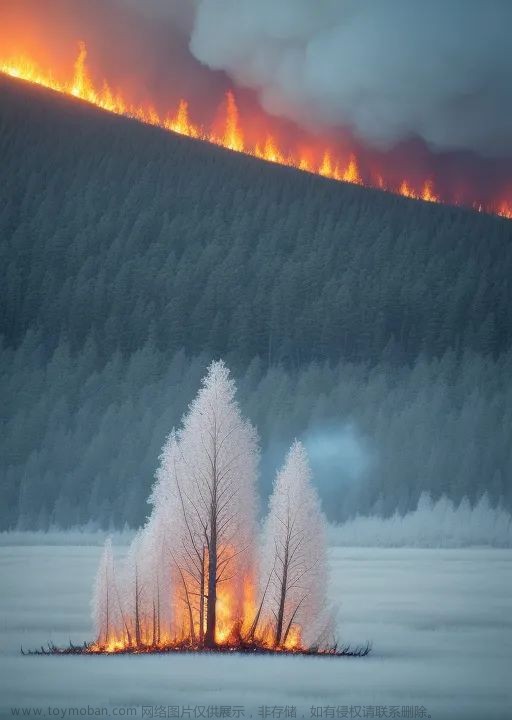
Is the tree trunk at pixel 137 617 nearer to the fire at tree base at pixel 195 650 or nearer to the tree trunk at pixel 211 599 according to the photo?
the fire at tree base at pixel 195 650

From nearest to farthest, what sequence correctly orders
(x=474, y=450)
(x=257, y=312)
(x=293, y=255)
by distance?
(x=474, y=450)
(x=257, y=312)
(x=293, y=255)

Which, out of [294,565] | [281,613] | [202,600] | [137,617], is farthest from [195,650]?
[294,565]

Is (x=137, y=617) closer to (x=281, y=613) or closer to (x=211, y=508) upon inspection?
(x=211, y=508)

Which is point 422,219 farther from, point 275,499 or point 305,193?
point 275,499

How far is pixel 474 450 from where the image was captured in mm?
121750

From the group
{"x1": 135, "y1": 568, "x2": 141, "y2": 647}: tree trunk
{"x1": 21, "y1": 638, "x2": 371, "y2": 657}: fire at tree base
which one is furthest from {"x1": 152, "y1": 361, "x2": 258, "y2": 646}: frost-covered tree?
{"x1": 135, "y1": 568, "x2": 141, "y2": 647}: tree trunk

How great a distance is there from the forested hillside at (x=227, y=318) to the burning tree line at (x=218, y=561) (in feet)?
238

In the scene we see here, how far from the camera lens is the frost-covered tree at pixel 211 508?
117ft

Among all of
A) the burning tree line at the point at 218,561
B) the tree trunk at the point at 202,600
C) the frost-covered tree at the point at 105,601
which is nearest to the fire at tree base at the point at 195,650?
the burning tree line at the point at 218,561

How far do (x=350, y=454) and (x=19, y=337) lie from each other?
53774 mm

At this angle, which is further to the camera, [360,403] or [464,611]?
[360,403]

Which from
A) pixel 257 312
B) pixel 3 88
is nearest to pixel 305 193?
pixel 257 312

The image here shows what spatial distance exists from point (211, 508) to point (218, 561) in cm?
164

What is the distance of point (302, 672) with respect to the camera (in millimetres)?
33062
